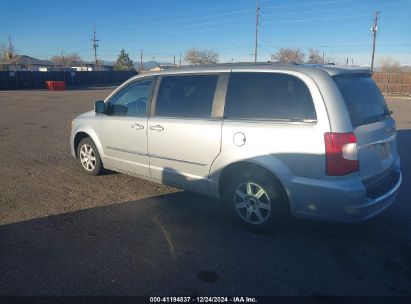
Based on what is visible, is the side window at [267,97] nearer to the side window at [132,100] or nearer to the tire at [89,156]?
the side window at [132,100]

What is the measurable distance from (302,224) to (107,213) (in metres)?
2.44

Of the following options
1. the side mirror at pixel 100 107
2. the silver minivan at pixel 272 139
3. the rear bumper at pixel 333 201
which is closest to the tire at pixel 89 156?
the side mirror at pixel 100 107

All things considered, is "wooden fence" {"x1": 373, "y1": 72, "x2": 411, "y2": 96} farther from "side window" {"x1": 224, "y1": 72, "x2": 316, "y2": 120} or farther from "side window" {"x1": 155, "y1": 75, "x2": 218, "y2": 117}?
"side window" {"x1": 224, "y1": 72, "x2": 316, "y2": 120}

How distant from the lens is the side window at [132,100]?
5070mm

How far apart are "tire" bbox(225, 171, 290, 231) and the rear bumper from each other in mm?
162

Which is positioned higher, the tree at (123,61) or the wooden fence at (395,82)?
the tree at (123,61)

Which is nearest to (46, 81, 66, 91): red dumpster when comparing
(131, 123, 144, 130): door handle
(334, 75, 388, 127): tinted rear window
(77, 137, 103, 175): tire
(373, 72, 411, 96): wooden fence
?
(373, 72, 411, 96): wooden fence

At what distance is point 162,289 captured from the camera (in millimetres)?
2971

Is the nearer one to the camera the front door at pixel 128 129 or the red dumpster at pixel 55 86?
the front door at pixel 128 129

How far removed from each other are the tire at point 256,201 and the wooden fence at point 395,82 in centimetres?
3320

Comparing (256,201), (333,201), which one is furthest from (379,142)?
(256,201)

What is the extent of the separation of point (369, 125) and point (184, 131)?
2096mm

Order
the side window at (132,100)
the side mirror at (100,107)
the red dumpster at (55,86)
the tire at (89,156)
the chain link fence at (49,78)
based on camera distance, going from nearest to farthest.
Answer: the side window at (132,100)
the side mirror at (100,107)
the tire at (89,156)
the chain link fence at (49,78)
the red dumpster at (55,86)

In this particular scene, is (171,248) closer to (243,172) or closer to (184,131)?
(243,172)
